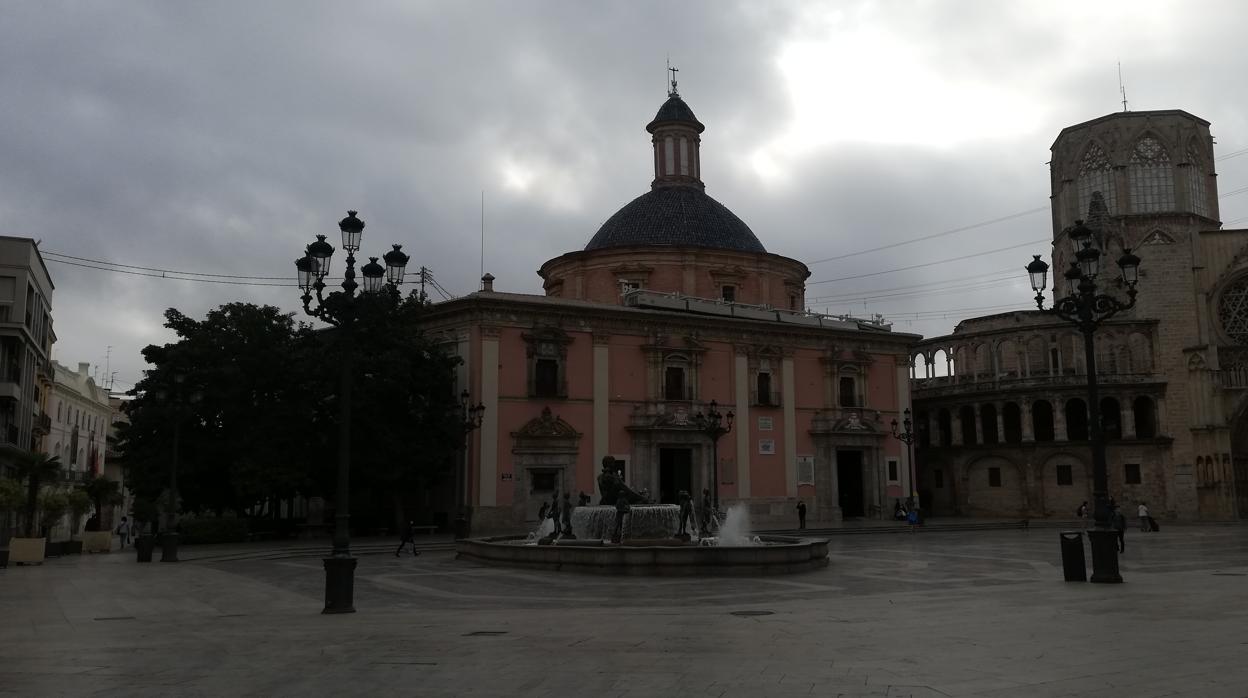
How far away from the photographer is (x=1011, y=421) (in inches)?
1907

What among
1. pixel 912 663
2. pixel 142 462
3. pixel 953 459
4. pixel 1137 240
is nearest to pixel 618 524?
pixel 912 663

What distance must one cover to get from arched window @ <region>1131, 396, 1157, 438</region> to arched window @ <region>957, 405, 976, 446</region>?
7224 mm

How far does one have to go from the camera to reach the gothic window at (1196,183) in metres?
52.2

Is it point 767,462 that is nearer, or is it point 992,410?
point 767,462

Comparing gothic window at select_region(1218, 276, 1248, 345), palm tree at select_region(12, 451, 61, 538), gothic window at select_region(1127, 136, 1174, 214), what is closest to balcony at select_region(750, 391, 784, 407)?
gothic window at select_region(1218, 276, 1248, 345)

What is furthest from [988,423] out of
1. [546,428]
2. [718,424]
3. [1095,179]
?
[546,428]

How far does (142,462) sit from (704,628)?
1011 inches

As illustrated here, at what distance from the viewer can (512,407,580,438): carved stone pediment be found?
34.6m

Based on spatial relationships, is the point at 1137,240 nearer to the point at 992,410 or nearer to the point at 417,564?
the point at 992,410

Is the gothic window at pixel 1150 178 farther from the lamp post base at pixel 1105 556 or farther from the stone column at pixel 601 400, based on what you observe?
the lamp post base at pixel 1105 556

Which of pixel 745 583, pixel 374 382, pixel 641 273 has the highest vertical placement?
pixel 641 273

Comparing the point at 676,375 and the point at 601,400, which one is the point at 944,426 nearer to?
the point at 676,375

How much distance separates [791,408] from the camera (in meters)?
40.6

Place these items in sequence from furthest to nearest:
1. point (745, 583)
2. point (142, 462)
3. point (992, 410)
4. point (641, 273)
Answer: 1. point (992, 410)
2. point (641, 273)
3. point (142, 462)
4. point (745, 583)
